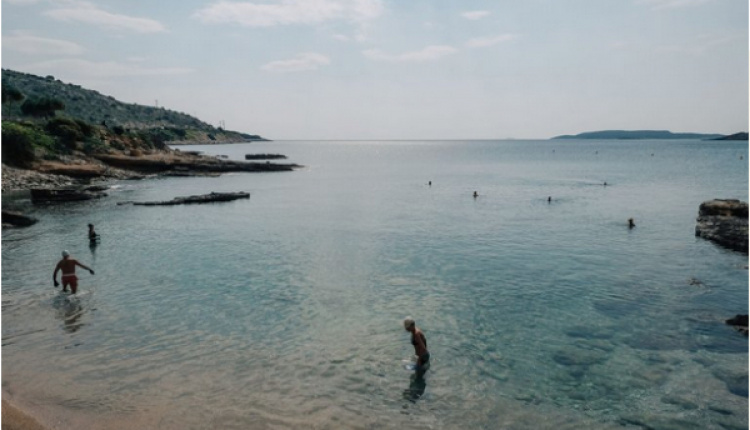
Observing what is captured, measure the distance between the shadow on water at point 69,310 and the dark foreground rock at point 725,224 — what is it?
35.4m

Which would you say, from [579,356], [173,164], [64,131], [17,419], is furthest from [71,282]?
[173,164]

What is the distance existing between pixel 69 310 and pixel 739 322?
24.8 m

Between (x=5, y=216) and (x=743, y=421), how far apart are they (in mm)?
42799

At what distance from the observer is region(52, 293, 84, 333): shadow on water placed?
1656 cm

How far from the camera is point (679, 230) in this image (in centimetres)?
3706

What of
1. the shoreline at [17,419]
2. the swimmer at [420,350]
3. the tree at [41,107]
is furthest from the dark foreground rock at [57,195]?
the tree at [41,107]

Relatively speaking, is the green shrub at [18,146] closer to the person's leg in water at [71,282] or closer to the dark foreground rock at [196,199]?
the dark foreground rock at [196,199]

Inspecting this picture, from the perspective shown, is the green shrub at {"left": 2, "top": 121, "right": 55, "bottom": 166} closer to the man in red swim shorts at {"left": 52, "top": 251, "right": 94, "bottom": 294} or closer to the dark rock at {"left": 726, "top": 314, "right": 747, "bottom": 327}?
the man in red swim shorts at {"left": 52, "top": 251, "right": 94, "bottom": 294}

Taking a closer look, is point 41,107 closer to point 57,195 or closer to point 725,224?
point 57,195

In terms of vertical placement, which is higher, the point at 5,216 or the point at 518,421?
the point at 5,216

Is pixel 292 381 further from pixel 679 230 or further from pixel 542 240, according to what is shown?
pixel 679 230

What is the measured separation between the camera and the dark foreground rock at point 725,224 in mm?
30719

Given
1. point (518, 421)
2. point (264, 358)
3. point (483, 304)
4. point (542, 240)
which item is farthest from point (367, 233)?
point (518, 421)

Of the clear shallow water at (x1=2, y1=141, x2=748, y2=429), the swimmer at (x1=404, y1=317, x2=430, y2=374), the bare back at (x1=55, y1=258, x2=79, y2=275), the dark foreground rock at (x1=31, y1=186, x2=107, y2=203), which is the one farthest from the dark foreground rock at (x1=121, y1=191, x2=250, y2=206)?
the swimmer at (x1=404, y1=317, x2=430, y2=374)
